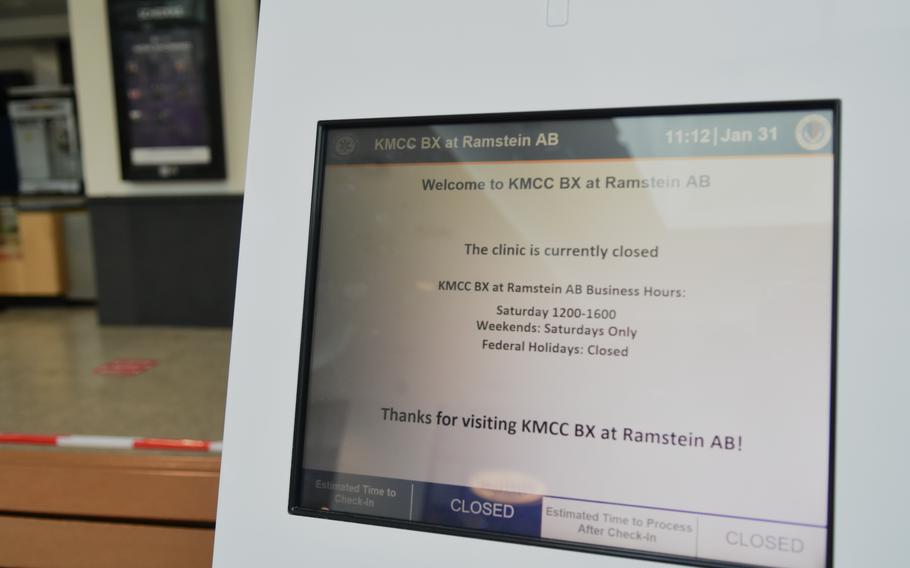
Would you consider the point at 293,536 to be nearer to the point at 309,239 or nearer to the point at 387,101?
the point at 309,239

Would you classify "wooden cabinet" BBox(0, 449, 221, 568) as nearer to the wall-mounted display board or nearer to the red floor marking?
the red floor marking

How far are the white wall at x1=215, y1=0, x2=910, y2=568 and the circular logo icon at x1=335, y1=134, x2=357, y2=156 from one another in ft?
0.05

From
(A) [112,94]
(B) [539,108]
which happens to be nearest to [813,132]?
(B) [539,108]

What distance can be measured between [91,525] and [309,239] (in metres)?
0.45

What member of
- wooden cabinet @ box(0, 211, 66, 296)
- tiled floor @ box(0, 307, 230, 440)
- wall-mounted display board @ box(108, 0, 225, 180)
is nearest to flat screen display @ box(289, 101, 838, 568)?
tiled floor @ box(0, 307, 230, 440)

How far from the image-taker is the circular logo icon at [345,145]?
430 millimetres

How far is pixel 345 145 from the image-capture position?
431mm

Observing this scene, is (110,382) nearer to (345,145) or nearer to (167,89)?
(167,89)

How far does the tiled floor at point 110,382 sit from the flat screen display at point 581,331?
6.63ft

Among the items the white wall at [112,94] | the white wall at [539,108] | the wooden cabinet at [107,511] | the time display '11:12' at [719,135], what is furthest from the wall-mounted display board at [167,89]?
the time display '11:12' at [719,135]

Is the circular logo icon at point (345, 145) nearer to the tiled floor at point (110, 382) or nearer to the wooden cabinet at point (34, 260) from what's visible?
the tiled floor at point (110, 382)

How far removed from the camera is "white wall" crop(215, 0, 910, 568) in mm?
340

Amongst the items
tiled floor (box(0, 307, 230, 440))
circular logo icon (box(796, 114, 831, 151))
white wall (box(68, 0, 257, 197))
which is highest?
white wall (box(68, 0, 257, 197))

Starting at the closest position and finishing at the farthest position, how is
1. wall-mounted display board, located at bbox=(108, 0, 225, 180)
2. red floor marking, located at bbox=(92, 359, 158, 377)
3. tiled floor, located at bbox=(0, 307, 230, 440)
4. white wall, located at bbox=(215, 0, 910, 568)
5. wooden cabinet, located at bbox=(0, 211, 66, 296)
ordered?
white wall, located at bbox=(215, 0, 910, 568)
tiled floor, located at bbox=(0, 307, 230, 440)
red floor marking, located at bbox=(92, 359, 158, 377)
wall-mounted display board, located at bbox=(108, 0, 225, 180)
wooden cabinet, located at bbox=(0, 211, 66, 296)
